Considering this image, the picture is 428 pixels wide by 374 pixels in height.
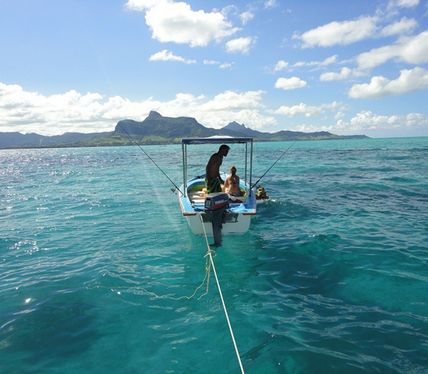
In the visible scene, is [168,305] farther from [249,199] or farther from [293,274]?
[249,199]

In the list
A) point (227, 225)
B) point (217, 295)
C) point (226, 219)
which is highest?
point (226, 219)

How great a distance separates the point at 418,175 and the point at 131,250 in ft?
87.7

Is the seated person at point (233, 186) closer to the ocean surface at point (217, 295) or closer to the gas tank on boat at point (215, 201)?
the ocean surface at point (217, 295)

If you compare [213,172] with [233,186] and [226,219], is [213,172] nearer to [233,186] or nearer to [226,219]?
[233,186]

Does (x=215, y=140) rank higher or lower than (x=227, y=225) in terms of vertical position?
higher

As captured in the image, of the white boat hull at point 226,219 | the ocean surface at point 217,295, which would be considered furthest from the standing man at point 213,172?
the ocean surface at point 217,295

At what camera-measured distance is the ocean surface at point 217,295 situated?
252 inches

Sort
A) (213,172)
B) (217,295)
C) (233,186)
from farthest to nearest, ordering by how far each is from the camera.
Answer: (233,186) → (213,172) → (217,295)

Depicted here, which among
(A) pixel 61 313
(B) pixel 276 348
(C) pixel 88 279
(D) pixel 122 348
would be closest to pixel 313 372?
(B) pixel 276 348

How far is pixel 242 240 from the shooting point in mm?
12922

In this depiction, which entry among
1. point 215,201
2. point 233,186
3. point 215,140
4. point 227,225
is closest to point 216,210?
point 215,201

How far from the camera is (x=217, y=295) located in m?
8.76

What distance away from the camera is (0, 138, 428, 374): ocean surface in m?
6.41

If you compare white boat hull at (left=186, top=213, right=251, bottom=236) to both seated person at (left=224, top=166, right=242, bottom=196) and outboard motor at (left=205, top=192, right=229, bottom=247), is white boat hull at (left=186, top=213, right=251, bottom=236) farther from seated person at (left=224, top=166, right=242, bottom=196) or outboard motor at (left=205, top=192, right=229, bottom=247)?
seated person at (left=224, top=166, right=242, bottom=196)
